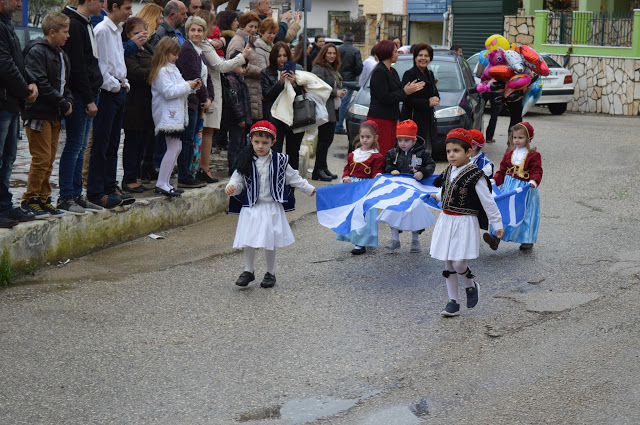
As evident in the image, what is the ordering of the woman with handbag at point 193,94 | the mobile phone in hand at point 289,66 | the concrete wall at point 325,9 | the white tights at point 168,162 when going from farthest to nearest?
the concrete wall at point 325,9, the mobile phone in hand at point 289,66, the woman with handbag at point 193,94, the white tights at point 168,162

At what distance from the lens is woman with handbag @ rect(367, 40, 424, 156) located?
10539mm

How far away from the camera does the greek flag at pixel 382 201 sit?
7773 millimetres

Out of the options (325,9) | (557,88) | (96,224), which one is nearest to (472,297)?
(96,224)

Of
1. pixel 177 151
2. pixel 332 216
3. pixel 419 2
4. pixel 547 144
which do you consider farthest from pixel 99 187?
pixel 419 2

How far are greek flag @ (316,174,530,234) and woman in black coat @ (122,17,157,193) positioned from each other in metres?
2.42

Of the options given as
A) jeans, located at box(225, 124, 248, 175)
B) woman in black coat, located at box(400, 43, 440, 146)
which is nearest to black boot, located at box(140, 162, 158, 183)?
jeans, located at box(225, 124, 248, 175)

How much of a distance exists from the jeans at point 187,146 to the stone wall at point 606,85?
16855mm

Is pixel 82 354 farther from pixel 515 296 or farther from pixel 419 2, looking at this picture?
pixel 419 2

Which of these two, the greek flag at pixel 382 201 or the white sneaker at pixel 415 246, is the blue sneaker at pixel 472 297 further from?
the white sneaker at pixel 415 246

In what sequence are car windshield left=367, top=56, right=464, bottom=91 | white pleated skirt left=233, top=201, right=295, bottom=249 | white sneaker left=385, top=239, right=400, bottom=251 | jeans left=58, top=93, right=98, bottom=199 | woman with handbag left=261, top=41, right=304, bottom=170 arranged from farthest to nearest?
car windshield left=367, top=56, right=464, bottom=91
woman with handbag left=261, top=41, right=304, bottom=170
white sneaker left=385, top=239, right=400, bottom=251
jeans left=58, top=93, right=98, bottom=199
white pleated skirt left=233, top=201, right=295, bottom=249

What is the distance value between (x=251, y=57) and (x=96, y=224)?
12.9 feet

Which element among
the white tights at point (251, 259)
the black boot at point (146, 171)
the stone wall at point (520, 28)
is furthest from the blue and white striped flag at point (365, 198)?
the stone wall at point (520, 28)

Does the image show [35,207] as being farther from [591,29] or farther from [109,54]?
[591,29]

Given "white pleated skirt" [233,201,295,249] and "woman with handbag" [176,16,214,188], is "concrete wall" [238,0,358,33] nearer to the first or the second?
"woman with handbag" [176,16,214,188]
